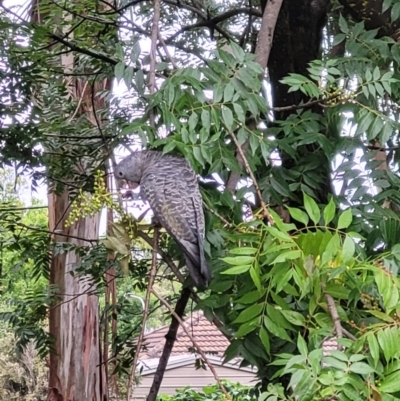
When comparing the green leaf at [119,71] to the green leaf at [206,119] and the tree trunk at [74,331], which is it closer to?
the green leaf at [206,119]

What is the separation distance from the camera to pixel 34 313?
2.53 meters

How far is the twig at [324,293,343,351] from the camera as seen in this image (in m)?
0.91

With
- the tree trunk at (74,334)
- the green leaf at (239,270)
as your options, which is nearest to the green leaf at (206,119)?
the green leaf at (239,270)

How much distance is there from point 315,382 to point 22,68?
5.10 ft

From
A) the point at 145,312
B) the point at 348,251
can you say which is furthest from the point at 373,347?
the point at 145,312

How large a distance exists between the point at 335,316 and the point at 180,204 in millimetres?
409

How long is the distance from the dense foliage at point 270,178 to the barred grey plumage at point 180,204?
4 centimetres

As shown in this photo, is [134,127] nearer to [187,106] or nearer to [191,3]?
[187,106]

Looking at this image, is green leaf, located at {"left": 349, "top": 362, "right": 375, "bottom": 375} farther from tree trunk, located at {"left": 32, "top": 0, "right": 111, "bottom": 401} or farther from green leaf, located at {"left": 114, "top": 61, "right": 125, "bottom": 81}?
tree trunk, located at {"left": 32, "top": 0, "right": 111, "bottom": 401}

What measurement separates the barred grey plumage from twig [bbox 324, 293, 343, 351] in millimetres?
332

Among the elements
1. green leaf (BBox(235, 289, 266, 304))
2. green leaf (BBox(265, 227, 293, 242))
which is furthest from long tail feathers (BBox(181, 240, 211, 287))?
green leaf (BBox(265, 227, 293, 242))

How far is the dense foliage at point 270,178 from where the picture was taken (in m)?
0.91

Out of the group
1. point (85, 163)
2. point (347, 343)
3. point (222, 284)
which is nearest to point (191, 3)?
point (85, 163)

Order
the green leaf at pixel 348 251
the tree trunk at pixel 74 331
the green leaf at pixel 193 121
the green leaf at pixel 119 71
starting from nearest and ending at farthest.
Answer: the green leaf at pixel 348 251
the green leaf at pixel 193 121
the green leaf at pixel 119 71
the tree trunk at pixel 74 331
